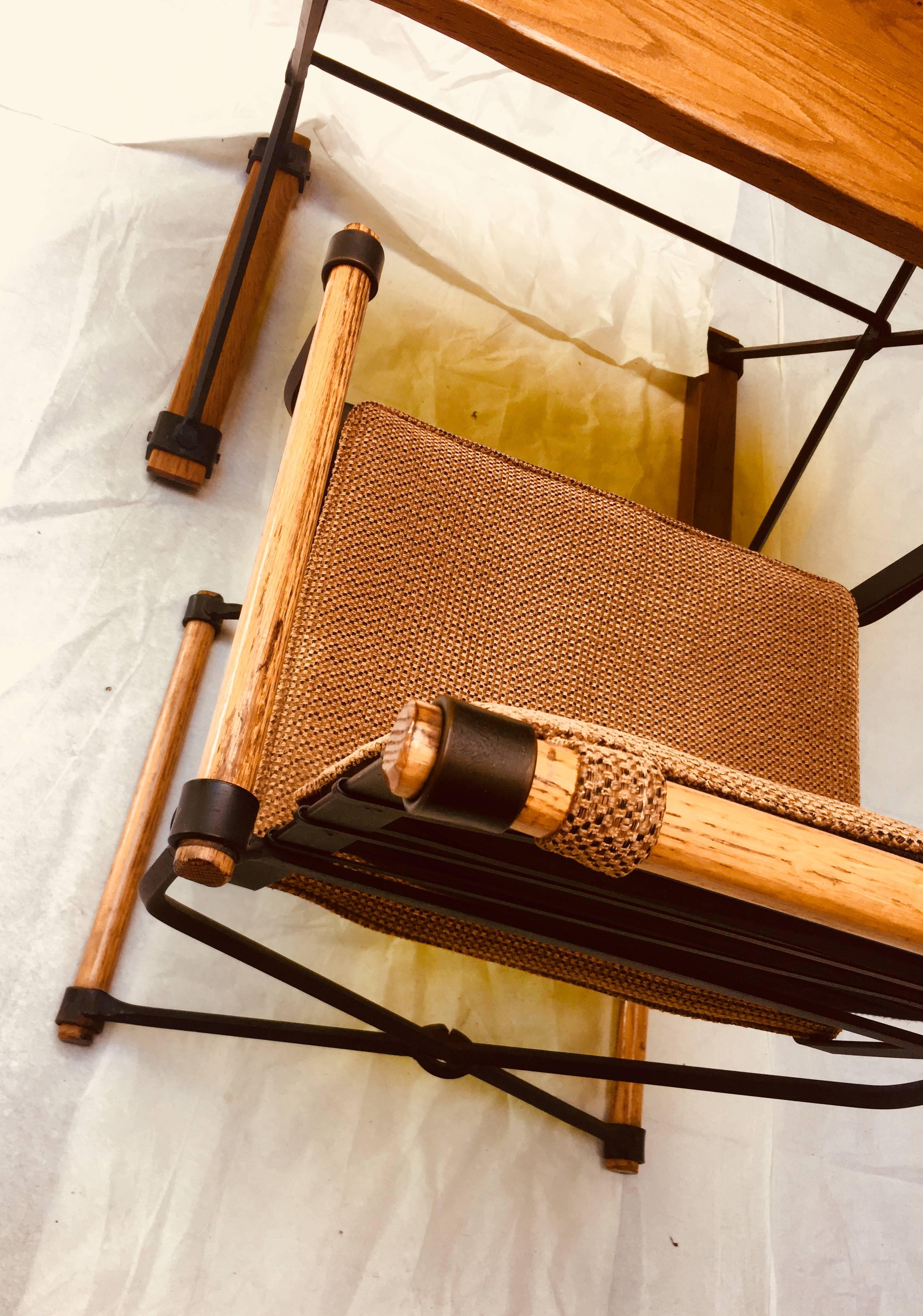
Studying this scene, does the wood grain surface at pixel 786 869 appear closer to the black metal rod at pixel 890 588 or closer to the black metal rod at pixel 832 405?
the black metal rod at pixel 890 588

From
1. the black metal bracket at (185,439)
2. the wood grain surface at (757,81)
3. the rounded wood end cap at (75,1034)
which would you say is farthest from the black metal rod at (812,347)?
the rounded wood end cap at (75,1034)

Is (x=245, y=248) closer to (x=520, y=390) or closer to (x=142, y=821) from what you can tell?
(x=520, y=390)

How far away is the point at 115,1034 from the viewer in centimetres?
91

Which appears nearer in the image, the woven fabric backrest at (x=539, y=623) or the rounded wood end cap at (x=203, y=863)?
the rounded wood end cap at (x=203, y=863)

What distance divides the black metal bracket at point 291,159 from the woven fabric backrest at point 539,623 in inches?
26.0

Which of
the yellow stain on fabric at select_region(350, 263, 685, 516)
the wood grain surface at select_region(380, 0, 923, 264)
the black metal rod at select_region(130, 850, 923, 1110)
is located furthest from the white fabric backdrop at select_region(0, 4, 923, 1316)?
the wood grain surface at select_region(380, 0, 923, 264)

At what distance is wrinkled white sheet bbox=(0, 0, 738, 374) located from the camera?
1176mm

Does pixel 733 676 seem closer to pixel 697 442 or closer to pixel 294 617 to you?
pixel 294 617

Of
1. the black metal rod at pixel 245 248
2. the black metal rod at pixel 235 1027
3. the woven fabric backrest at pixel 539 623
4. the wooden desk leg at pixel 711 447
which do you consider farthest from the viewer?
the wooden desk leg at pixel 711 447

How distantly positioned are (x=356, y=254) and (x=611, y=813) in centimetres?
51

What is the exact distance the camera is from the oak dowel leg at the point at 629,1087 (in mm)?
1055

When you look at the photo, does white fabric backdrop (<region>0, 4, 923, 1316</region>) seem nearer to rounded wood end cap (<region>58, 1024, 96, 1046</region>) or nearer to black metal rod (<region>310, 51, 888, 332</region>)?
rounded wood end cap (<region>58, 1024, 96, 1046</region>)

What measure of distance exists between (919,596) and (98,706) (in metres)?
1.22

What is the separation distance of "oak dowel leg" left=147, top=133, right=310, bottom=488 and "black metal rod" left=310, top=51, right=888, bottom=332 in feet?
0.53
